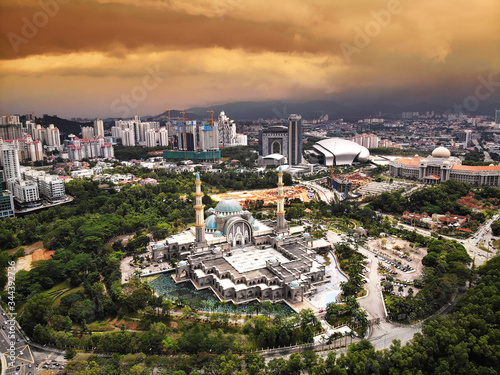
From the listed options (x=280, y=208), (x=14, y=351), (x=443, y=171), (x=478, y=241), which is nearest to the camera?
(x=14, y=351)

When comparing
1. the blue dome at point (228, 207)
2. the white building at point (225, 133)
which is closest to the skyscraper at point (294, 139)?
the white building at point (225, 133)

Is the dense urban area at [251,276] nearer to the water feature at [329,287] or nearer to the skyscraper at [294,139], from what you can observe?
the water feature at [329,287]

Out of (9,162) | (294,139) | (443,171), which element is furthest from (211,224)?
(294,139)

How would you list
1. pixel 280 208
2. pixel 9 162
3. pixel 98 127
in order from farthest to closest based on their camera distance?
pixel 98 127, pixel 9 162, pixel 280 208

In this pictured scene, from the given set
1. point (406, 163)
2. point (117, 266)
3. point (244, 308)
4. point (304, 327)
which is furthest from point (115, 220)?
point (406, 163)

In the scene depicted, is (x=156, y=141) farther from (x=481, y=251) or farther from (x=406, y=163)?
(x=481, y=251)

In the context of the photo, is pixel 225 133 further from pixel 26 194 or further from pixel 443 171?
pixel 26 194
